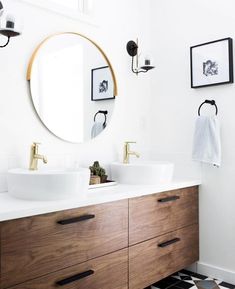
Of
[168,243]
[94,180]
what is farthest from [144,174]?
[168,243]

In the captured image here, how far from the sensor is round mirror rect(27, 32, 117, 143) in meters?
2.10

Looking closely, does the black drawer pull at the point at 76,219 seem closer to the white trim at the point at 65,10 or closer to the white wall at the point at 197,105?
the white wall at the point at 197,105

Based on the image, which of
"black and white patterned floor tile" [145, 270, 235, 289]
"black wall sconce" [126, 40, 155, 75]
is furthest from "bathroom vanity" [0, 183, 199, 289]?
"black wall sconce" [126, 40, 155, 75]

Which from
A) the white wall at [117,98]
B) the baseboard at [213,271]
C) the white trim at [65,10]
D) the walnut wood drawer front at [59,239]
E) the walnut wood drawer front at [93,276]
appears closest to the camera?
the walnut wood drawer front at [59,239]

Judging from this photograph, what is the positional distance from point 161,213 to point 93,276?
2.15ft

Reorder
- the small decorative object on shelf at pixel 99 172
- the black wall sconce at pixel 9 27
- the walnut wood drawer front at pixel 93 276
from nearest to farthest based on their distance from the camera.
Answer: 1. the walnut wood drawer front at pixel 93 276
2. the black wall sconce at pixel 9 27
3. the small decorative object on shelf at pixel 99 172

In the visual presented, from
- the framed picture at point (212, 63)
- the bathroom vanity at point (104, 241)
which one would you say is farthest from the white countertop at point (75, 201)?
the framed picture at point (212, 63)

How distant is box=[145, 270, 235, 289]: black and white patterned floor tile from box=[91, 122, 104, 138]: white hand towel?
117 centimetres

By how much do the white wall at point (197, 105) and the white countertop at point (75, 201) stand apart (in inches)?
15.8

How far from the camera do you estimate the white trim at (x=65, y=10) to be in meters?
2.09

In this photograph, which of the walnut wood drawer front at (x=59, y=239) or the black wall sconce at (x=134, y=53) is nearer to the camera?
the walnut wood drawer front at (x=59, y=239)

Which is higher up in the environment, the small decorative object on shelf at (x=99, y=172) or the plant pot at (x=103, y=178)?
the small decorative object on shelf at (x=99, y=172)

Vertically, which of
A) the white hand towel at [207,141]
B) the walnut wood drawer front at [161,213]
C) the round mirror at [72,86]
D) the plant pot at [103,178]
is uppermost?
the round mirror at [72,86]

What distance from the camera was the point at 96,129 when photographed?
2.39 metres
